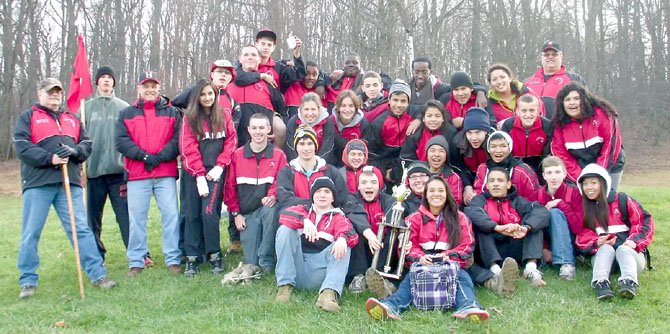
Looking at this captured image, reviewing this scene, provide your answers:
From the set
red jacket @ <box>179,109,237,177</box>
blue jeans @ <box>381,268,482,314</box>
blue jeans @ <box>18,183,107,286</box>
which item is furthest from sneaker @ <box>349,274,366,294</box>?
blue jeans @ <box>18,183,107,286</box>

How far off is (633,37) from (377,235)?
33.0 metres

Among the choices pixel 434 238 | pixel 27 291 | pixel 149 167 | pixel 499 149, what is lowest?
pixel 27 291

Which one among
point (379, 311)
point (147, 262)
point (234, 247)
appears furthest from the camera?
point (234, 247)

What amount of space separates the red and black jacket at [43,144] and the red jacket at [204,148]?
0.98 meters

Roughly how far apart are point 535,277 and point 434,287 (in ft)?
3.77

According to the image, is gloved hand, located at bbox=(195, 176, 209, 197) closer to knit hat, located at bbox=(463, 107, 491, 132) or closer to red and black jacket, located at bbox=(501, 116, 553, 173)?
knit hat, located at bbox=(463, 107, 491, 132)

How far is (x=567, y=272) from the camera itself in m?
5.52

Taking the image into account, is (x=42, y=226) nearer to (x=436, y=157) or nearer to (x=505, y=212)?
(x=436, y=157)

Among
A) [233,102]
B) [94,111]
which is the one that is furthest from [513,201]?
[94,111]

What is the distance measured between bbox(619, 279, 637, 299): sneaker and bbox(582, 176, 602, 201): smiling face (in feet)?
2.98

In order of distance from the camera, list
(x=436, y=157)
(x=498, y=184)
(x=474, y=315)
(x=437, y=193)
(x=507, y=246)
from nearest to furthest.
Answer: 1. (x=474, y=315)
2. (x=437, y=193)
3. (x=498, y=184)
4. (x=507, y=246)
5. (x=436, y=157)

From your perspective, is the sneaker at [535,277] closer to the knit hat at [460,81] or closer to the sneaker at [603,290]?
the sneaker at [603,290]

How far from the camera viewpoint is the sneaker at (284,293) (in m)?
5.18

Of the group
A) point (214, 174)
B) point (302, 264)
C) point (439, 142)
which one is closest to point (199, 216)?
point (214, 174)
